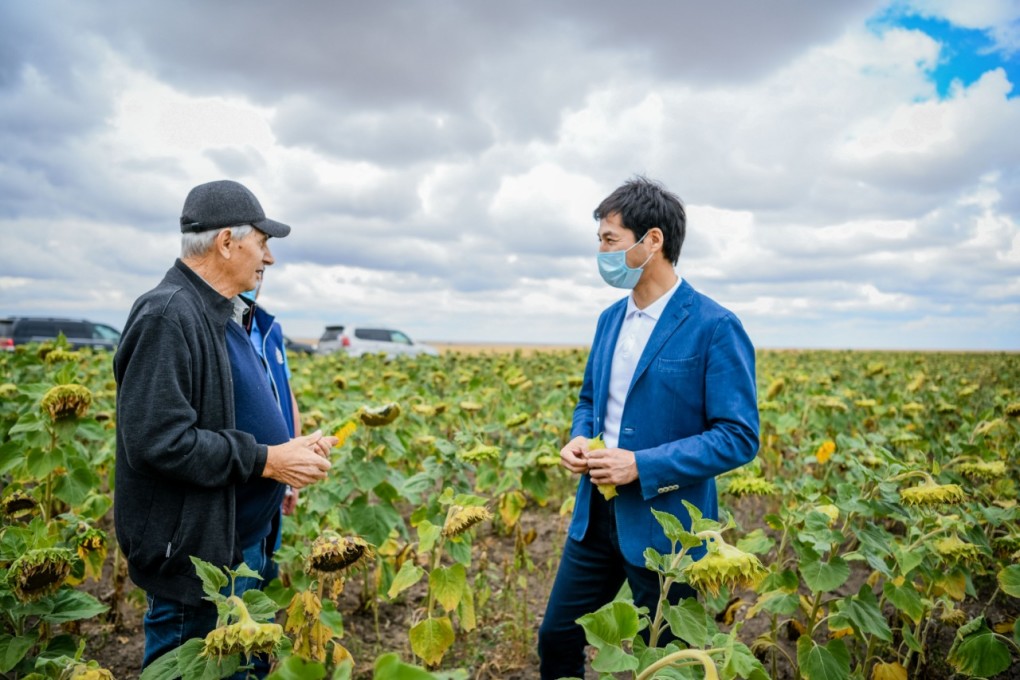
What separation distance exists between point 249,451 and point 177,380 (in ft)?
0.89

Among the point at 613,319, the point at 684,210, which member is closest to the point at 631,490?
the point at 613,319

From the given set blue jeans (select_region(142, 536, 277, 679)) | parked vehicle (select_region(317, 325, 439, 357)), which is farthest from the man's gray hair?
parked vehicle (select_region(317, 325, 439, 357))

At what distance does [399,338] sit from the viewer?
20.4 meters

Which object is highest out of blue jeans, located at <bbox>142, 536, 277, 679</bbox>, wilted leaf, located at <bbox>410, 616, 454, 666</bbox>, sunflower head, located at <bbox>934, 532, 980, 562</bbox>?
sunflower head, located at <bbox>934, 532, 980, 562</bbox>

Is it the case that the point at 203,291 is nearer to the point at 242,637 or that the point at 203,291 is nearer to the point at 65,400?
the point at 65,400

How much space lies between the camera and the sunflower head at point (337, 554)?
172 centimetres

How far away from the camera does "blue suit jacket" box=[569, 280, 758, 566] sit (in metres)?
2.03

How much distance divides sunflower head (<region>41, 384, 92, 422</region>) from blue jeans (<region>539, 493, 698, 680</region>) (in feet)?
5.62

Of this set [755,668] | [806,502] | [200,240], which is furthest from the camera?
[806,502]

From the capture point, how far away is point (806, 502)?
2.81m

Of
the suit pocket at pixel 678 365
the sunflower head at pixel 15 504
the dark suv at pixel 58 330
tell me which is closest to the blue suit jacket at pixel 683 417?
the suit pocket at pixel 678 365

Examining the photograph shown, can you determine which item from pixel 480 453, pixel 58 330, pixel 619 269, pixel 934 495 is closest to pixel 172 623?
pixel 480 453

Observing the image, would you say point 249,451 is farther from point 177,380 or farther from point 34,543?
point 34,543

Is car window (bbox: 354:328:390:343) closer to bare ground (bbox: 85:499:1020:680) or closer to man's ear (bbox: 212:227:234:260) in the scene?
bare ground (bbox: 85:499:1020:680)
